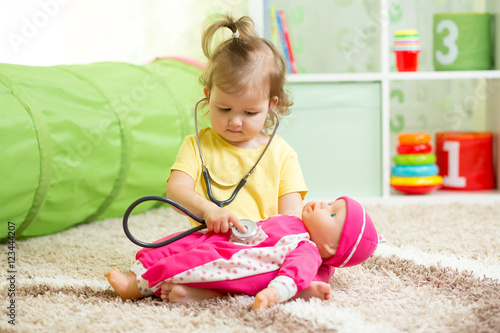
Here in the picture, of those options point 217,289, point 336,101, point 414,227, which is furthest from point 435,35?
point 217,289

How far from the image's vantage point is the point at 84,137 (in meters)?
1.54

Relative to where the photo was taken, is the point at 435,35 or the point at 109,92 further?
the point at 435,35

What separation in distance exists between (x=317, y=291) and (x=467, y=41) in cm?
154

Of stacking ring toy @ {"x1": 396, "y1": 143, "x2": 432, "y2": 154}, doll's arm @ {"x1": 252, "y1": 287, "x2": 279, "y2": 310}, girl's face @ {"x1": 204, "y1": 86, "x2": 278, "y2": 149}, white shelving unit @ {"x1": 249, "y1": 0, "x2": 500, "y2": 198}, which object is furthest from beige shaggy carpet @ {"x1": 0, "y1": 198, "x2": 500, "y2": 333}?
stacking ring toy @ {"x1": 396, "y1": 143, "x2": 432, "y2": 154}

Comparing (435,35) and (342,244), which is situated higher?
(435,35)

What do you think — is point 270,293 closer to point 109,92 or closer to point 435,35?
point 109,92

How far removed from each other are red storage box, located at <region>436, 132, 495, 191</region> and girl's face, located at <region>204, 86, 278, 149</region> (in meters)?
1.24

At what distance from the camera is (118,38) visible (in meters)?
2.43

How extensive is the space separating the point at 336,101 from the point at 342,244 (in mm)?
1058

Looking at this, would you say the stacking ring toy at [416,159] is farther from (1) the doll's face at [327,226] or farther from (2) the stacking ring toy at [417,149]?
(1) the doll's face at [327,226]

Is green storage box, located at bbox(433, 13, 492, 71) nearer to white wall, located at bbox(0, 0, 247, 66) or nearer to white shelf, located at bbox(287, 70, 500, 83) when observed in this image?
white shelf, located at bbox(287, 70, 500, 83)

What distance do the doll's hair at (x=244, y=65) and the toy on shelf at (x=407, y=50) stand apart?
3.42 ft

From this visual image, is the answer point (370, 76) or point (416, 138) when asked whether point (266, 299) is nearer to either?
point (370, 76)

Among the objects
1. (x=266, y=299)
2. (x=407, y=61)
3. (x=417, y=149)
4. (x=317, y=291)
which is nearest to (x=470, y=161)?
(x=417, y=149)
